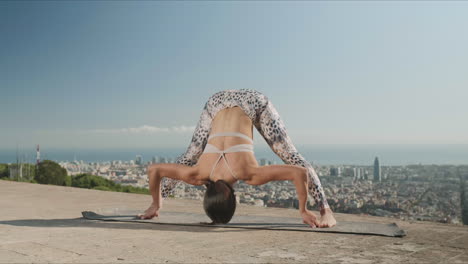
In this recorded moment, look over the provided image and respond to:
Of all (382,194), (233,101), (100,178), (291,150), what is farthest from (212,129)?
(100,178)

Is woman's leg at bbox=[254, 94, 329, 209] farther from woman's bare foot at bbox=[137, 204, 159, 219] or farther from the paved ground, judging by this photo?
woman's bare foot at bbox=[137, 204, 159, 219]

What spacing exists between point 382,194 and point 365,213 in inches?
101

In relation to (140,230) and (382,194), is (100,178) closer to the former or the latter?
(382,194)

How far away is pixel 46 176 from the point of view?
1587cm

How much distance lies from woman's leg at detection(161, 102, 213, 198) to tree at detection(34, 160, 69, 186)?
11431 millimetres

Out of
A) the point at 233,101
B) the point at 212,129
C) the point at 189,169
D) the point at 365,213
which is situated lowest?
the point at 365,213

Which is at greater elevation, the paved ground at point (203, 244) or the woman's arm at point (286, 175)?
the woman's arm at point (286, 175)

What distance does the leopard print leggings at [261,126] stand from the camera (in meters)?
5.07

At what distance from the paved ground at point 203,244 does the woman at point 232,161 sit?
395 millimetres

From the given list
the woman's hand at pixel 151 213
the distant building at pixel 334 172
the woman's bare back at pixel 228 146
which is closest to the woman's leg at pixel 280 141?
the woman's bare back at pixel 228 146

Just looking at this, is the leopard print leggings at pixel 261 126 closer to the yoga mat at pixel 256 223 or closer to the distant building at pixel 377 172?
the yoga mat at pixel 256 223

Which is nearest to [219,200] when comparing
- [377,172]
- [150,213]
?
[150,213]

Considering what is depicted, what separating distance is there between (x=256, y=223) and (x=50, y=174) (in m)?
12.6

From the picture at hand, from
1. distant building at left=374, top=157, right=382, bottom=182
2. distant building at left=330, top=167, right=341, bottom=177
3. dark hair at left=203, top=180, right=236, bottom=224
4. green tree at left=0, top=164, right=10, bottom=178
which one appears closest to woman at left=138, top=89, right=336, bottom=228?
dark hair at left=203, top=180, right=236, bottom=224
